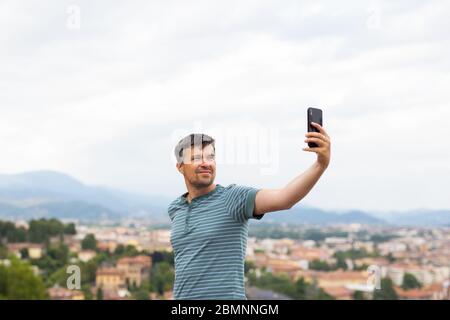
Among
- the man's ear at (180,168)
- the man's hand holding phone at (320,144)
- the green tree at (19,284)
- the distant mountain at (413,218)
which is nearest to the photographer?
the man's hand holding phone at (320,144)

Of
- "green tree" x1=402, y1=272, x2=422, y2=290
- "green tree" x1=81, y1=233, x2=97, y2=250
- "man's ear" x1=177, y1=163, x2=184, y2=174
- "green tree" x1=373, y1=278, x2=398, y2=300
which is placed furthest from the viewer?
"green tree" x1=81, y1=233, x2=97, y2=250

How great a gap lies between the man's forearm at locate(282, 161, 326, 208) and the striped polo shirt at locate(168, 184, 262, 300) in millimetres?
100

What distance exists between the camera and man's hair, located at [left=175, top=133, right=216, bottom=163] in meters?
1.80

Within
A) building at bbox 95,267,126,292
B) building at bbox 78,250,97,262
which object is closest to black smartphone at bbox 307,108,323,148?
building at bbox 95,267,126,292

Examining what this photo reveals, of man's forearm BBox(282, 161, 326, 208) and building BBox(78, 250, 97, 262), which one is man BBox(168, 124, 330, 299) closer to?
man's forearm BBox(282, 161, 326, 208)

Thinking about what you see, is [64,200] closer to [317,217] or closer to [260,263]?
[317,217]

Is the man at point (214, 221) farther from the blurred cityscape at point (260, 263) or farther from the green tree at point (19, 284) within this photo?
the green tree at point (19, 284)

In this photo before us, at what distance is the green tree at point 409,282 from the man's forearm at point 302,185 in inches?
2073

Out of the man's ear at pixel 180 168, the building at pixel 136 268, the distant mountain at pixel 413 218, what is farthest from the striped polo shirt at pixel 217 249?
the distant mountain at pixel 413 218

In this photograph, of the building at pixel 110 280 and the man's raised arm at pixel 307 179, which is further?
the building at pixel 110 280

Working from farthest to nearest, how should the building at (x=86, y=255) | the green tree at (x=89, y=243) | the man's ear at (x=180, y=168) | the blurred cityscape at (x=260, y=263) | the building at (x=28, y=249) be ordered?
the green tree at (x=89, y=243) → the building at (x=86, y=255) → the building at (x=28, y=249) → the blurred cityscape at (x=260, y=263) → the man's ear at (x=180, y=168)

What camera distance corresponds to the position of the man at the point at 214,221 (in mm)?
1663
